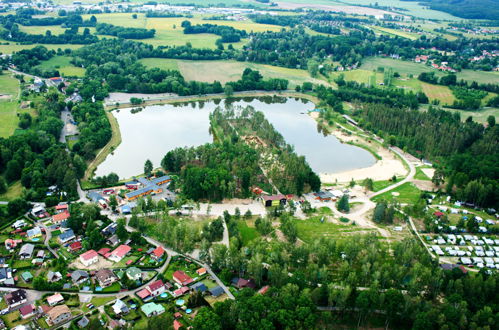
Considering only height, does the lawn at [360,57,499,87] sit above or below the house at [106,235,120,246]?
above

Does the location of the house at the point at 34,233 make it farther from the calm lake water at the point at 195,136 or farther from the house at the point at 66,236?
the calm lake water at the point at 195,136

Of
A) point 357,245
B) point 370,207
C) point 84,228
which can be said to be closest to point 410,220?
point 370,207

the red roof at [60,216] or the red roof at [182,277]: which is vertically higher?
the red roof at [60,216]

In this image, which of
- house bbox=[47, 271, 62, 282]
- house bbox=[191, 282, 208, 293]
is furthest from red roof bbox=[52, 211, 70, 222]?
house bbox=[191, 282, 208, 293]

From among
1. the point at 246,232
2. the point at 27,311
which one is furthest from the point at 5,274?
the point at 246,232

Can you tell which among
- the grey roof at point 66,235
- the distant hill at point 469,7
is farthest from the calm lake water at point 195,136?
the distant hill at point 469,7

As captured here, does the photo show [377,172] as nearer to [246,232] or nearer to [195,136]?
[246,232]

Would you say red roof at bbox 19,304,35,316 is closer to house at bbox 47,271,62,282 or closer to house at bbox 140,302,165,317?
house at bbox 47,271,62,282
